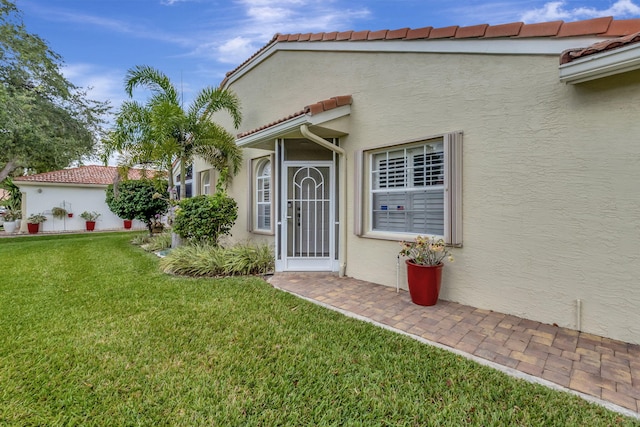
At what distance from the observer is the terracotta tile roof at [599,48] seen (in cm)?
334

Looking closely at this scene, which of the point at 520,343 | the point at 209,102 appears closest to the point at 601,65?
the point at 520,343

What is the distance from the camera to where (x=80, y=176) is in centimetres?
2191

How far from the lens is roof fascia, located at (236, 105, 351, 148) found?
6.08 metres

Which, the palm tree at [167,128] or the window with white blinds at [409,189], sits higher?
the palm tree at [167,128]

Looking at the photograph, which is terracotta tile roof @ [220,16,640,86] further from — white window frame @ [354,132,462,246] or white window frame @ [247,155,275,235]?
white window frame @ [247,155,275,235]

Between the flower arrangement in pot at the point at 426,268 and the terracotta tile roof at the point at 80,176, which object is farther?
the terracotta tile roof at the point at 80,176

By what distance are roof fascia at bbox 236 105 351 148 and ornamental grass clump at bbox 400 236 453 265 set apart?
3.09 meters

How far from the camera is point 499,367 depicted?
126 inches

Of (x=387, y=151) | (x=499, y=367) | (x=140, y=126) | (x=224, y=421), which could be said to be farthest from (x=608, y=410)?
(x=140, y=126)

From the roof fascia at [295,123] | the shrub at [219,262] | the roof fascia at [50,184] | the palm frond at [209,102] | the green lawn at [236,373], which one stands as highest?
the palm frond at [209,102]

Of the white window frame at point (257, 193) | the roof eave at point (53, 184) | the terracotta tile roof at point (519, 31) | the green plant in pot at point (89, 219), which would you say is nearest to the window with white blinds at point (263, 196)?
the white window frame at point (257, 193)

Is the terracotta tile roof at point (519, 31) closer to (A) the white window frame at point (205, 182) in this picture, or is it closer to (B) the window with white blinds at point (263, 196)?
(B) the window with white blinds at point (263, 196)

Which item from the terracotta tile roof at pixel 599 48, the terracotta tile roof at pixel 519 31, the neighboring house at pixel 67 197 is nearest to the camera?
the terracotta tile roof at pixel 599 48

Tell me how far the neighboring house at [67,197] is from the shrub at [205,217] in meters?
11.7
